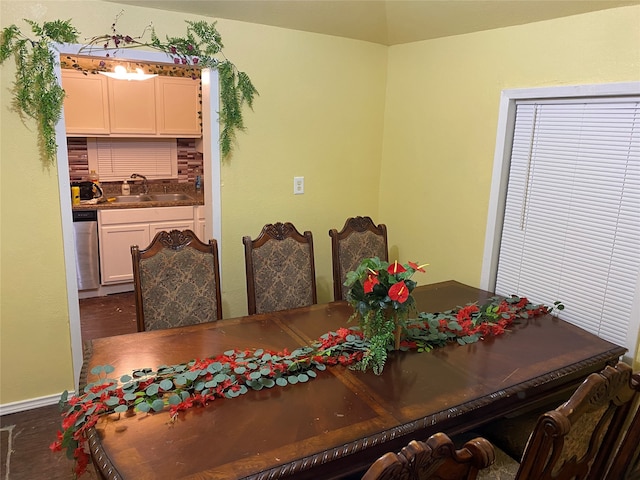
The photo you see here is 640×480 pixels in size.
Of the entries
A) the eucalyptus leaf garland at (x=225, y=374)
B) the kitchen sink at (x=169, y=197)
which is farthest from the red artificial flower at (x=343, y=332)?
the kitchen sink at (x=169, y=197)

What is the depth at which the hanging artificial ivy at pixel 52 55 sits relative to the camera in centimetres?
239

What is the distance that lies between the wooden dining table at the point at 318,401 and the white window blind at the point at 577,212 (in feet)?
0.70

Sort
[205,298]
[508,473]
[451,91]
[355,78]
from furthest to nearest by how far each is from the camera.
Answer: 1. [355,78]
2. [451,91]
3. [205,298]
4. [508,473]

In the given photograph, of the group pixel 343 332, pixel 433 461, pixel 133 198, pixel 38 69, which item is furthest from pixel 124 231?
pixel 433 461

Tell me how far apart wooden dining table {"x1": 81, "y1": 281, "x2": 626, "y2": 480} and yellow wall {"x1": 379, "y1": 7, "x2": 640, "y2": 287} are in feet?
2.93

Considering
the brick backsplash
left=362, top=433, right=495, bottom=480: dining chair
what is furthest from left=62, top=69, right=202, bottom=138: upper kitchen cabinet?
left=362, top=433, right=495, bottom=480: dining chair

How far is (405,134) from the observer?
11.3ft

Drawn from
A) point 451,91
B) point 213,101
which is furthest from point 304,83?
point 451,91

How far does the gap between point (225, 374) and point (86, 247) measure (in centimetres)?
319

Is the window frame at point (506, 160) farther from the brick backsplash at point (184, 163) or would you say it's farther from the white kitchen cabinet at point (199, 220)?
the brick backsplash at point (184, 163)

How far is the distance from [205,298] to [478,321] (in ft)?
4.55

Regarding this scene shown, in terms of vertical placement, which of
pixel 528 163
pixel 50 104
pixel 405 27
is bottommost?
pixel 528 163

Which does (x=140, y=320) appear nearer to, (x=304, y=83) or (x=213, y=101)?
(x=213, y=101)

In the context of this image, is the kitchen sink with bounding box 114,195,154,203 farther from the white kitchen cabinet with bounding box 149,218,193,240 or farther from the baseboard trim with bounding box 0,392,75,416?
the baseboard trim with bounding box 0,392,75,416
